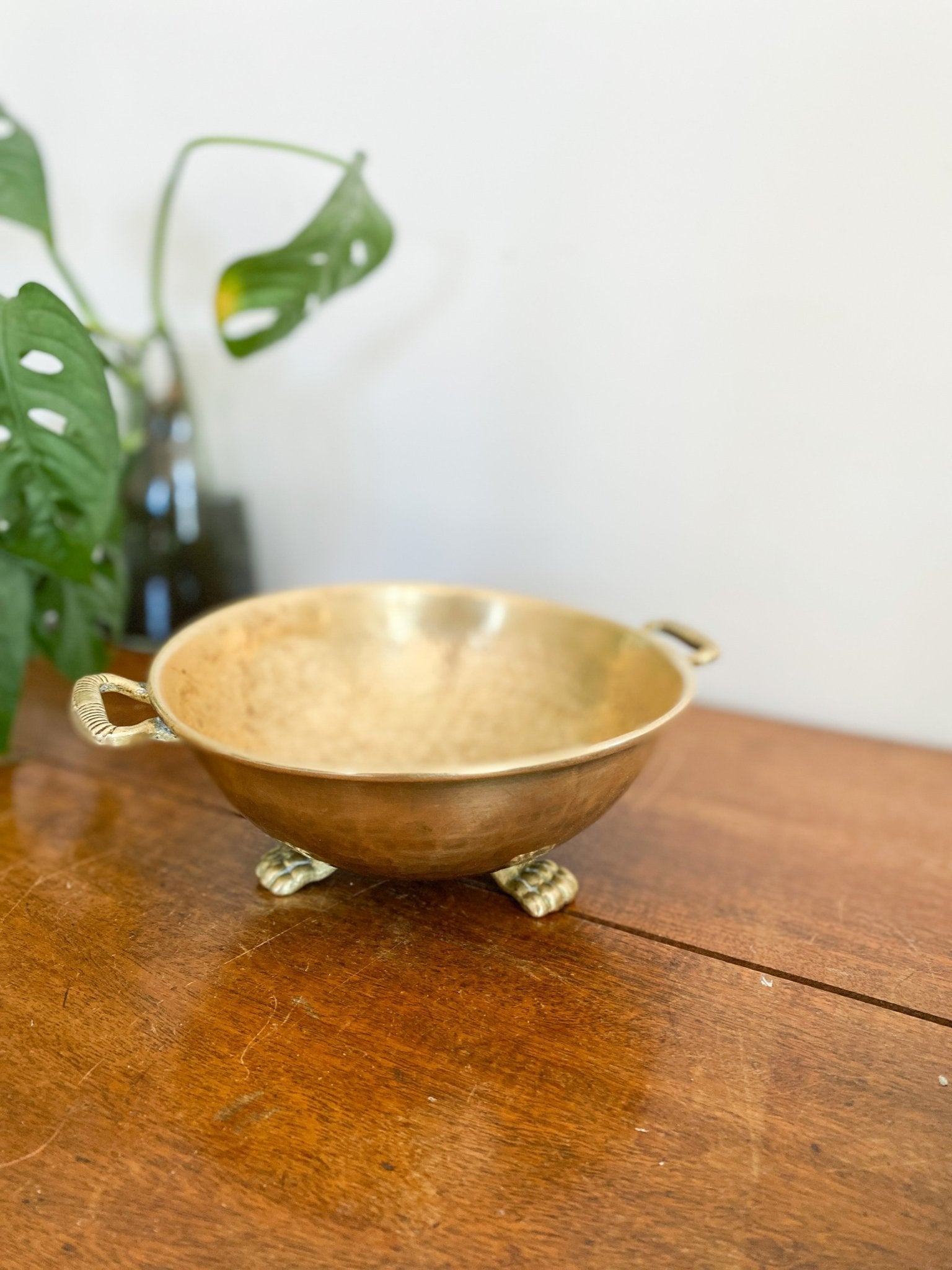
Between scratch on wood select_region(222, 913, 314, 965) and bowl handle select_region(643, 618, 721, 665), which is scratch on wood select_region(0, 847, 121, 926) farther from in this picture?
bowl handle select_region(643, 618, 721, 665)

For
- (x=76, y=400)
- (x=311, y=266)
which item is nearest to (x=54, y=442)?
(x=76, y=400)

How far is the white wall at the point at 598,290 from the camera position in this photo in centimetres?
78

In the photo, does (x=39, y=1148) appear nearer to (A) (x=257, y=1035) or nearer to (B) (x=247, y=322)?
(A) (x=257, y=1035)

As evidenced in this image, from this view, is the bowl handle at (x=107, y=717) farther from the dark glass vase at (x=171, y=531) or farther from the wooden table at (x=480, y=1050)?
the dark glass vase at (x=171, y=531)

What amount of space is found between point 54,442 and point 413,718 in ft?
1.10

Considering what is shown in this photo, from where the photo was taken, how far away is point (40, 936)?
0.57 m

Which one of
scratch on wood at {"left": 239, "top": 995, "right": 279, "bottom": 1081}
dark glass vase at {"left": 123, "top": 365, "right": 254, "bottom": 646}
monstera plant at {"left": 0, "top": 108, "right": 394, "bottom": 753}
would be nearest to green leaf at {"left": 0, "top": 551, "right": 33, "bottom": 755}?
monstera plant at {"left": 0, "top": 108, "right": 394, "bottom": 753}

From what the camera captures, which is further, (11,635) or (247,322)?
(247,322)

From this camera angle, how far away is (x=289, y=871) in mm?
609

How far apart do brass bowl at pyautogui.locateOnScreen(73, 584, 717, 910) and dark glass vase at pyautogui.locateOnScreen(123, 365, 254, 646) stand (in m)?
0.25

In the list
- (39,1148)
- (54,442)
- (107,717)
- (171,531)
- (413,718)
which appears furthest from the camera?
(171,531)

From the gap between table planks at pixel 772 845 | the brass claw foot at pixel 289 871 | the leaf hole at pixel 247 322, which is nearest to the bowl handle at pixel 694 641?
the gap between table planks at pixel 772 845

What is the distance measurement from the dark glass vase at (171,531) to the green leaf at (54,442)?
251 mm

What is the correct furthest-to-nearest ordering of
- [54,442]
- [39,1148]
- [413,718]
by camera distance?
[413,718] < [54,442] < [39,1148]
